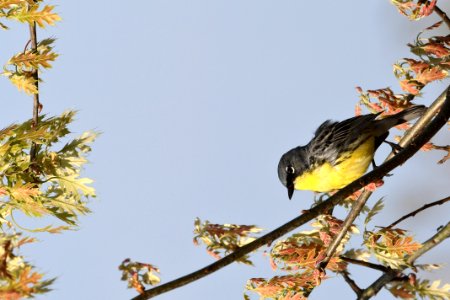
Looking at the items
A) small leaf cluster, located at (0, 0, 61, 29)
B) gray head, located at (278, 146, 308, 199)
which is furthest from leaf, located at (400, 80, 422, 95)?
small leaf cluster, located at (0, 0, 61, 29)

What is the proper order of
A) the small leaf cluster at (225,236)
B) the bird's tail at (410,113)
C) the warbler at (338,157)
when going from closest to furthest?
the small leaf cluster at (225,236)
the bird's tail at (410,113)
the warbler at (338,157)

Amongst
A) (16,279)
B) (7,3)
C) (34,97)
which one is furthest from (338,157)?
(16,279)

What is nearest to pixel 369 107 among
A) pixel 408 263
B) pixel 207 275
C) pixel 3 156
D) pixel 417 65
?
pixel 417 65

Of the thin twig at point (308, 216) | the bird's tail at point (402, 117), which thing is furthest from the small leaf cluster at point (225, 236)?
the bird's tail at point (402, 117)

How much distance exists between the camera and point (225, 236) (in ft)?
13.2

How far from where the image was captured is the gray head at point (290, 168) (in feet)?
22.8

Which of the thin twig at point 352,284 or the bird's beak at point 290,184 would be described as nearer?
the thin twig at point 352,284

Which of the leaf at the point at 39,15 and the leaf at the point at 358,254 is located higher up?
the leaf at the point at 39,15

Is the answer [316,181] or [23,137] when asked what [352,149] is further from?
[23,137]

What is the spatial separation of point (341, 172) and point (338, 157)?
0.65ft

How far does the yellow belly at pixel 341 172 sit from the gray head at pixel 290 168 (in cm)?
18

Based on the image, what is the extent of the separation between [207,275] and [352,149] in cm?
371

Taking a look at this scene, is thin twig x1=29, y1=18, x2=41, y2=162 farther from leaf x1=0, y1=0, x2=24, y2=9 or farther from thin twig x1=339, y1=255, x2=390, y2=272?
thin twig x1=339, y1=255, x2=390, y2=272

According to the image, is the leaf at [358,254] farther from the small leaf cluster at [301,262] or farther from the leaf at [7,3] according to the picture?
the leaf at [7,3]
